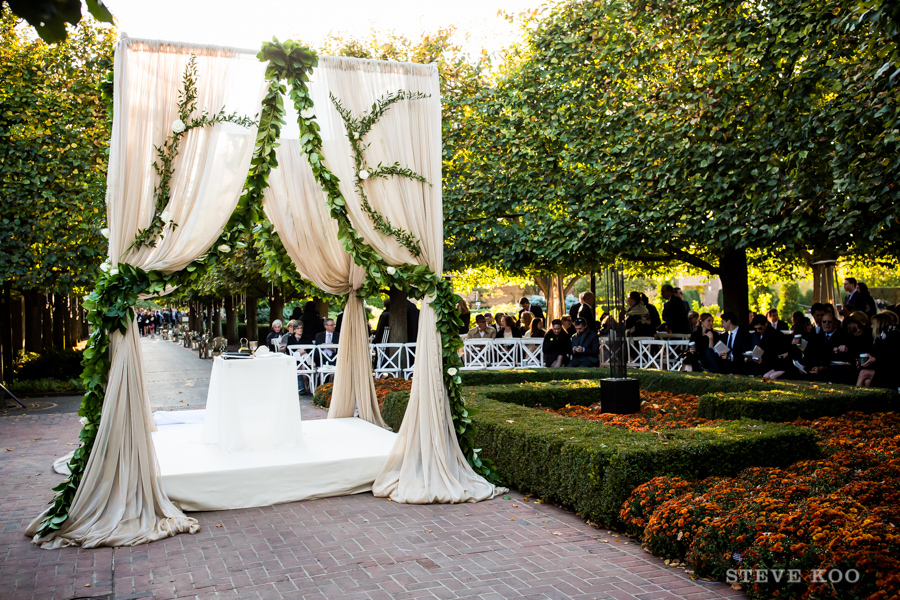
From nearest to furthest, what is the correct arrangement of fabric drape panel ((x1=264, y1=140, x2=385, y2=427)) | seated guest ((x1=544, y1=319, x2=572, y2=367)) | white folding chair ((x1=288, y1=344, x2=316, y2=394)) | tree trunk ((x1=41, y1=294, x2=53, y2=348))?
1. fabric drape panel ((x1=264, y1=140, x2=385, y2=427))
2. seated guest ((x1=544, y1=319, x2=572, y2=367))
3. white folding chair ((x1=288, y1=344, x2=316, y2=394))
4. tree trunk ((x1=41, y1=294, x2=53, y2=348))

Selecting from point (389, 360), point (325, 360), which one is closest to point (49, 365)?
point (325, 360)

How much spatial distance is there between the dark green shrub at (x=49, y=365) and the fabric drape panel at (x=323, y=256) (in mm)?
10968

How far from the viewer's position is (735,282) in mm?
14422

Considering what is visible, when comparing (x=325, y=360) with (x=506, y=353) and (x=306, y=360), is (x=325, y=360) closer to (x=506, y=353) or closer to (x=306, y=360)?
(x=306, y=360)

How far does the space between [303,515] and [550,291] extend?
23.0 m

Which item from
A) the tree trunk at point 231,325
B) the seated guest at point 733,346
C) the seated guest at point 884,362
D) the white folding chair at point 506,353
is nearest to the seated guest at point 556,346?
the white folding chair at point 506,353

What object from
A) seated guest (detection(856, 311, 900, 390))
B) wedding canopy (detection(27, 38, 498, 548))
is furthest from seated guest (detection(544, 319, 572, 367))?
wedding canopy (detection(27, 38, 498, 548))

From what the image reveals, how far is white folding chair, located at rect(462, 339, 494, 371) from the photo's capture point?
16.7m

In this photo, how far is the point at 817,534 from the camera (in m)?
4.16

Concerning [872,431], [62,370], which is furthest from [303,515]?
[62,370]

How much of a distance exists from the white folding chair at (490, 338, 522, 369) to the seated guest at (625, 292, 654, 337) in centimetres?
253

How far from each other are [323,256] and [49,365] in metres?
12.2

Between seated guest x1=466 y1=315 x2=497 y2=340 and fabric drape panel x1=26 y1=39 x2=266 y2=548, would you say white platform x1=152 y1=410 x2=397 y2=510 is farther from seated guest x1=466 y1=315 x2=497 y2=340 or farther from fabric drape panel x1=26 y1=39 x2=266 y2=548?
seated guest x1=466 y1=315 x2=497 y2=340

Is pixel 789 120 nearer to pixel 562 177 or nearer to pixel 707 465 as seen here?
pixel 562 177
